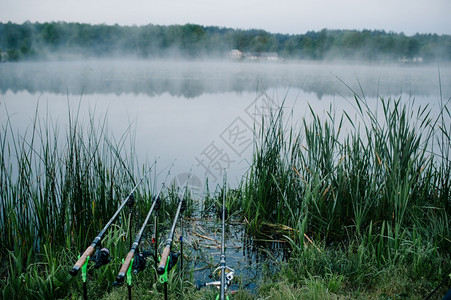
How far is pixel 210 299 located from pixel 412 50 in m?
14.3

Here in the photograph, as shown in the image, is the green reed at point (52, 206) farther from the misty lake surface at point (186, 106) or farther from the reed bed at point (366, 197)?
the reed bed at point (366, 197)

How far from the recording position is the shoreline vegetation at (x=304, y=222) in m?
2.19

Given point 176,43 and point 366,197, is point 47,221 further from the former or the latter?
point 176,43

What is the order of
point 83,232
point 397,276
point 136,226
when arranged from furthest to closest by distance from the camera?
point 136,226 → point 83,232 → point 397,276

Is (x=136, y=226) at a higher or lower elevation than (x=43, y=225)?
lower

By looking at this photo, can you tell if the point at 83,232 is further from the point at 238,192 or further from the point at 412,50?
the point at 412,50

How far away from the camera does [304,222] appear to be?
8.25ft

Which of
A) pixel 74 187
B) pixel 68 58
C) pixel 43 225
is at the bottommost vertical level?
pixel 43 225

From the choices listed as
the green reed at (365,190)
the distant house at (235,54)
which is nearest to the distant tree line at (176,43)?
the distant house at (235,54)

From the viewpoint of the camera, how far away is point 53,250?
2.54 metres

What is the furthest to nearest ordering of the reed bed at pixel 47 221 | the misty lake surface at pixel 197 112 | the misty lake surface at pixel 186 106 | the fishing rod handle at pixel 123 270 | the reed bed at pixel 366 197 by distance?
the misty lake surface at pixel 186 106
the misty lake surface at pixel 197 112
the reed bed at pixel 366 197
the reed bed at pixel 47 221
the fishing rod handle at pixel 123 270

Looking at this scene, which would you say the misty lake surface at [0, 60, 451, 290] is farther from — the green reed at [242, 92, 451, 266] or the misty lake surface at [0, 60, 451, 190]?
the green reed at [242, 92, 451, 266]

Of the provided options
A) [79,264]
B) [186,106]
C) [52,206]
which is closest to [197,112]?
[186,106]

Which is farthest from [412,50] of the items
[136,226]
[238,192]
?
[136,226]
